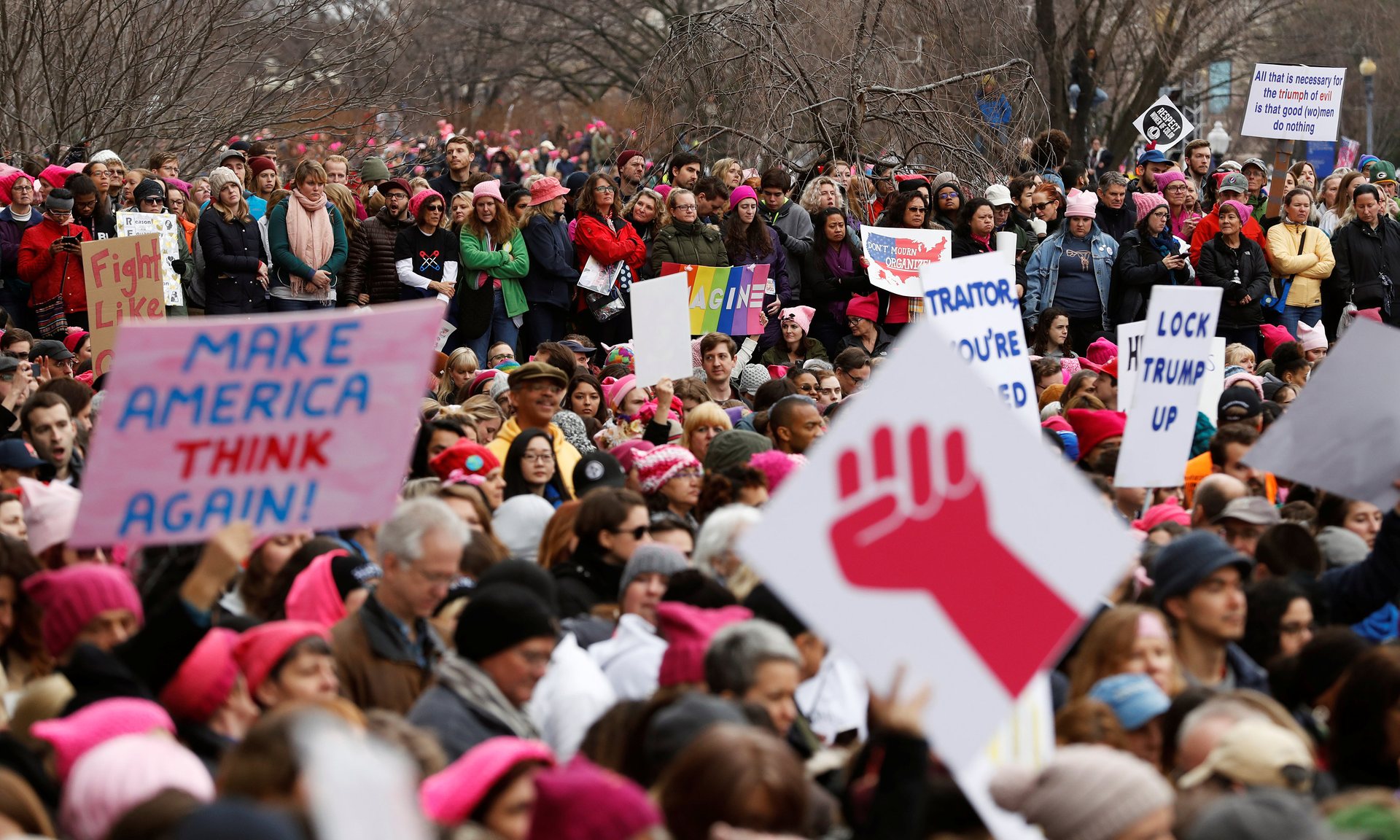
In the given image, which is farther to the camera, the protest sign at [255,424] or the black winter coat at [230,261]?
the black winter coat at [230,261]

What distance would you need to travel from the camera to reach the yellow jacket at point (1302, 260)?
16.2 m

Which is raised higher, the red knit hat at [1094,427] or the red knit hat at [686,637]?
the red knit hat at [686,637]

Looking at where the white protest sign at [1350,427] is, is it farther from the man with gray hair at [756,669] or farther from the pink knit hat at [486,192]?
the pink knit hat at [486,192]

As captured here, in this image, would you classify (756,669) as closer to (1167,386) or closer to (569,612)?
(569,612)

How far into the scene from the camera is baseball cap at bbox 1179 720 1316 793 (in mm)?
4594

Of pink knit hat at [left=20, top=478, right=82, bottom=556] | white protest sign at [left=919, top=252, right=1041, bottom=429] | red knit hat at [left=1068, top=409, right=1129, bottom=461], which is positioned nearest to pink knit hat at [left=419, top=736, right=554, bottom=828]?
pink knit hat at [left=20, top=478, right=82, bottom=556]

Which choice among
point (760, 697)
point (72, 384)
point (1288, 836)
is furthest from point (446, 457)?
point (1288, 836)

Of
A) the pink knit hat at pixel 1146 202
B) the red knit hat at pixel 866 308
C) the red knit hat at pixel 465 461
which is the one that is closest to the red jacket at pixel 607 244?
the red knit hat at pixel 866 308

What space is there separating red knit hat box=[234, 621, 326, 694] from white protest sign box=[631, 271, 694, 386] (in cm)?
603

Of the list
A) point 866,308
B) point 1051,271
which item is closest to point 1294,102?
point 1051,271

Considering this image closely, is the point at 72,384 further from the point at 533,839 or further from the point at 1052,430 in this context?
the point at 533,839

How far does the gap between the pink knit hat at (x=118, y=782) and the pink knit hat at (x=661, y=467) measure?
14.8 ft

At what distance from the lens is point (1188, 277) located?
15867 mm

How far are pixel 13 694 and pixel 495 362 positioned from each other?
7572mm
